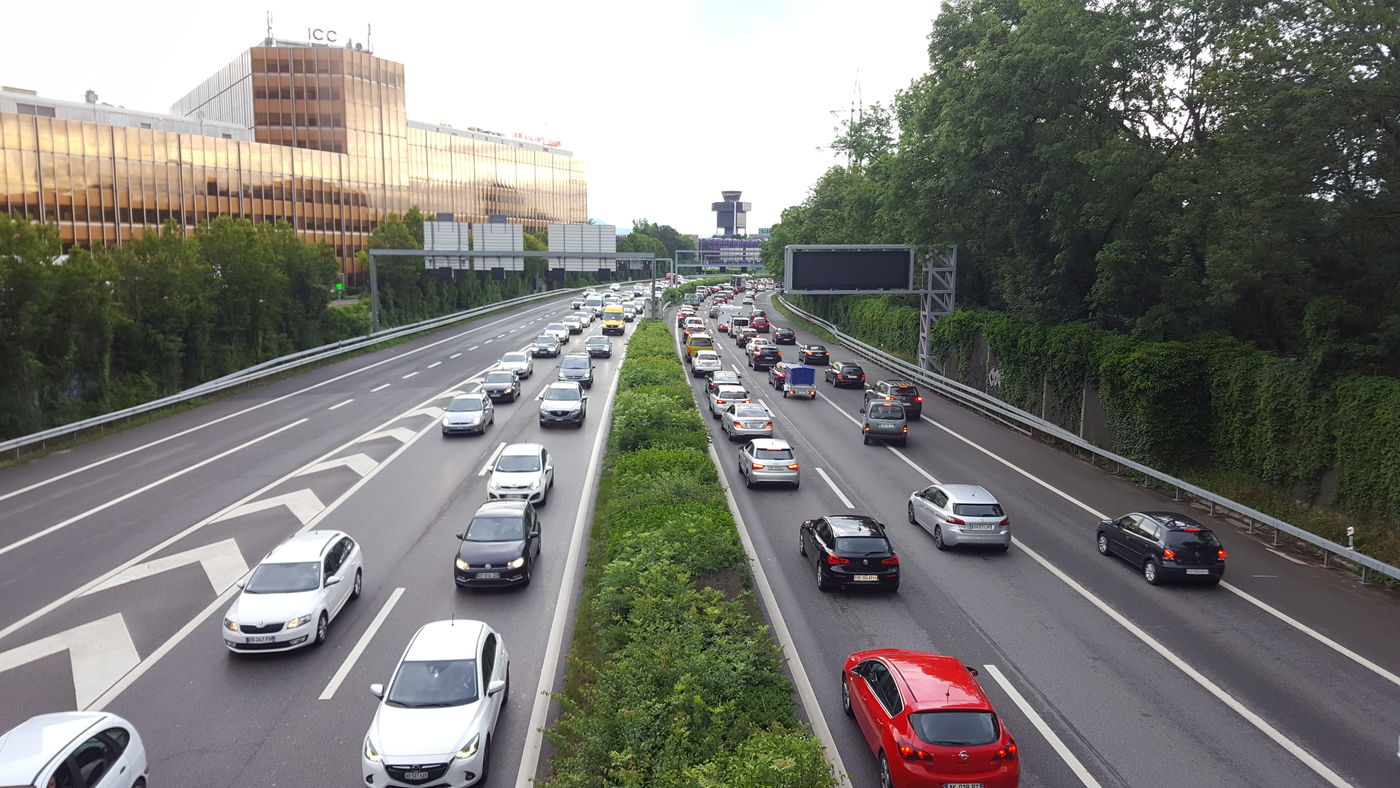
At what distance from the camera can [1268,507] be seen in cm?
2362

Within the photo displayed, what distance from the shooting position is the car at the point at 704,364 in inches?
1997

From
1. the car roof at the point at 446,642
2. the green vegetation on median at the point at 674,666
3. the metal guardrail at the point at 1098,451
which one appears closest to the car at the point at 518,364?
the metal guardrail at the point at 1098,451

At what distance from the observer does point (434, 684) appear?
11.6 m

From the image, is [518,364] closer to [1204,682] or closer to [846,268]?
[846,268]

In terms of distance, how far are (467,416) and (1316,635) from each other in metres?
26.3

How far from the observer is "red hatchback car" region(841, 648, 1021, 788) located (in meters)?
10.1

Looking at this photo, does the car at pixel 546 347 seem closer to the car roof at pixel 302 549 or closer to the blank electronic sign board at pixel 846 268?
the blank electronic sign board at pixel 846 268

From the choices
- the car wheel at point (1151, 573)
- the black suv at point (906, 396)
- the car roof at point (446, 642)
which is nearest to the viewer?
the car roof at point (446, 642)

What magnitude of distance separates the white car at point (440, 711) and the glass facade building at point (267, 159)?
217 feet

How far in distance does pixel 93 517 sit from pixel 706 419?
22.1 metres

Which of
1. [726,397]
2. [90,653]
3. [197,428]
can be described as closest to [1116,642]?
[90,653]

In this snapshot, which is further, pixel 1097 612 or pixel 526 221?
pixel 526 221

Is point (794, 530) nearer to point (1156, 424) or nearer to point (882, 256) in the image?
point (1156, 424)

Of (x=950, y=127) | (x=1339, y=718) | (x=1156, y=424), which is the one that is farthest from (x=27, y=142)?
(x=1339, y=718)
